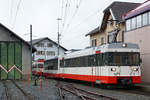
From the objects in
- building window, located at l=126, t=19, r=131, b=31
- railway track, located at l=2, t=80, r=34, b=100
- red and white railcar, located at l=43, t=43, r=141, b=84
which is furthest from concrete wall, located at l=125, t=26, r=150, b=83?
railway track, located at l=2, t=80, r=34, b=100

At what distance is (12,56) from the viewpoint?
31047mm

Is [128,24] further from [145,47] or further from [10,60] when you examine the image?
[10,60]

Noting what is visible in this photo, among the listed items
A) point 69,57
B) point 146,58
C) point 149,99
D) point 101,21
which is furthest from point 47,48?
point 149,99

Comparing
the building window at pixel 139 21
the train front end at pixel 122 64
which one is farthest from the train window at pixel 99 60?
the building window at pixel 139 21

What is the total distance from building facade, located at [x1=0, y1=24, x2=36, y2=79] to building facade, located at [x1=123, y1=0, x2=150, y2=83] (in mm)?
12302

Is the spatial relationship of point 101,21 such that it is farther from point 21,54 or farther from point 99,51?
point 99,51

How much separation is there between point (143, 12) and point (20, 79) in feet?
50.3

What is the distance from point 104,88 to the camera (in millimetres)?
19109

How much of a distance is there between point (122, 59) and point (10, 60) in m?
16.2

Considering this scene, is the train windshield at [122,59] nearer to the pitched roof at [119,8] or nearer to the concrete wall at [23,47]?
the pitched roof at [119,8]

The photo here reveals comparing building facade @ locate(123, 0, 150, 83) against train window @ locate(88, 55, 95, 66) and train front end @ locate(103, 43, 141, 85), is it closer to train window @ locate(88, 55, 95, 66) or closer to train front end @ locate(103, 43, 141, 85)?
train front end @ locate(103, 43, 141, 85)

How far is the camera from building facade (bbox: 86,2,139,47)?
1200 inches

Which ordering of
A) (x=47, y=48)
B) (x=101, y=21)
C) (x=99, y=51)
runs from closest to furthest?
(x=99, y=51) → (x=101, y=21) → (x=47, y=48)

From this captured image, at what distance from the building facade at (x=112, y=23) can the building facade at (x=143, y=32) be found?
4.92 m
